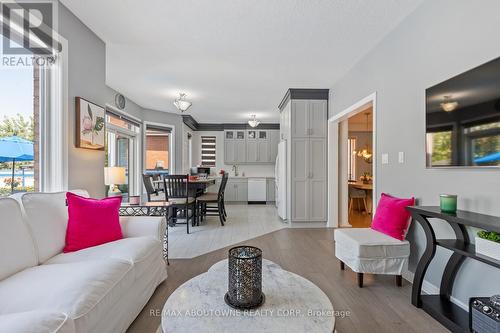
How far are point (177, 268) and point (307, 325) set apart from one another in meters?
2.13

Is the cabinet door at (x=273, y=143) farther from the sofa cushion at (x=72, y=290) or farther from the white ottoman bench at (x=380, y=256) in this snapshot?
the sofa cushion at (x=72, y=290)

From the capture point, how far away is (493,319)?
1391mm

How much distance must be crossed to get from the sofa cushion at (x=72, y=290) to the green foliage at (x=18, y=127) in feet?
3.83

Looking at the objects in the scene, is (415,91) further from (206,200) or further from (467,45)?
(206,200)

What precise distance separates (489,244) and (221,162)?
753 cm

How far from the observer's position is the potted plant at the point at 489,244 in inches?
57.7

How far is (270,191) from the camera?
7.99 m

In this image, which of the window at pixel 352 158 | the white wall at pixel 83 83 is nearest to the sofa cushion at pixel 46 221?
the white wall at pixel 83 83

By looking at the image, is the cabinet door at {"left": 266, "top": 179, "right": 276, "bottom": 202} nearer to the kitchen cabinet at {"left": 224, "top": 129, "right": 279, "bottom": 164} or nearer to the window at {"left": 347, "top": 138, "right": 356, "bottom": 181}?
the kitchen cabinet at {"left": 224, "top": 129, "right": 279, "bottom": 164}

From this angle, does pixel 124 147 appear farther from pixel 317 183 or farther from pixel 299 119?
pixel 317 183

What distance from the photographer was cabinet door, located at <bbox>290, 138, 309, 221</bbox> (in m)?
4.93

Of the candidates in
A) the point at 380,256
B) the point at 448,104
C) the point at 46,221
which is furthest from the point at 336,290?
the point at 46,221

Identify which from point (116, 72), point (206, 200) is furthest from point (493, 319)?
point (116, 72)

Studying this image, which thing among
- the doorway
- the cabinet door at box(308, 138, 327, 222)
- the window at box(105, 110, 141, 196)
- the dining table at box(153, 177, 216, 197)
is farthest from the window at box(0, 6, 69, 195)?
the doorway
